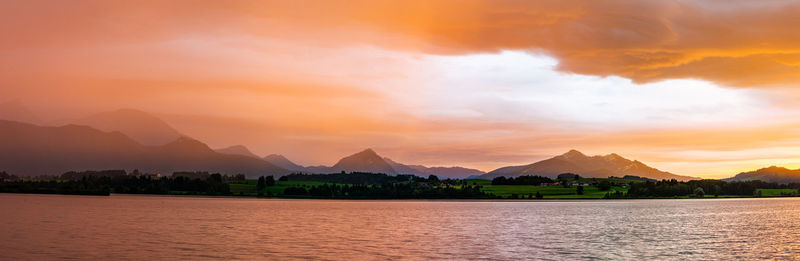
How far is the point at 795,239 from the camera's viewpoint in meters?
92.4

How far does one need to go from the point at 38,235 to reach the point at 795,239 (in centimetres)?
10746

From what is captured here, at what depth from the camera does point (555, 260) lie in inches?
2547

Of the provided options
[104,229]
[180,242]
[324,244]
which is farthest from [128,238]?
[324,244]

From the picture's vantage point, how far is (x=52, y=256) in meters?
60.2

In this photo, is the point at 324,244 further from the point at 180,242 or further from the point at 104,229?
the point at 104,229

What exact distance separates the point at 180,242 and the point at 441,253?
3325cm

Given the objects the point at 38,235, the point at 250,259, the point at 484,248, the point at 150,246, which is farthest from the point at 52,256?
the point at 484,248

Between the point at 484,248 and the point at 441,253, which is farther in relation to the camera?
the point at 484,248

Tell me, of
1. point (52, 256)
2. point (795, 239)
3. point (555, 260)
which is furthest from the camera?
point (795, 239)

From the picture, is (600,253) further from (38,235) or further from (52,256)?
(38,235)

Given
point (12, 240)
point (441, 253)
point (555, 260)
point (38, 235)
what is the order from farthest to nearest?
point (38, 235), point (12, 240), point (441, 253), point (555, 260)

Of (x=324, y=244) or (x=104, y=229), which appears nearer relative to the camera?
(x=324, y=244)

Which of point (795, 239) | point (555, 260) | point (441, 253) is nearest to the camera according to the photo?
point (555, 260)

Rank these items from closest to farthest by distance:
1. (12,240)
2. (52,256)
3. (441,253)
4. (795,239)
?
(52,256)
(441,253)
(12,240)
(795,239)
